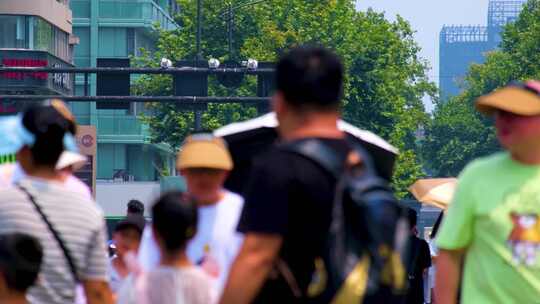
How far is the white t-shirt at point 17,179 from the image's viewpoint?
6691mm

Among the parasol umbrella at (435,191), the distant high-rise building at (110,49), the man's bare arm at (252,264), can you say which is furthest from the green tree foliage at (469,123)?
the man's bare arm at (252,264)

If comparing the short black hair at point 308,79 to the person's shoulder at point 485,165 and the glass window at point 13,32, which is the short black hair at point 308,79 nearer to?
the person's shoulder at point 485,165

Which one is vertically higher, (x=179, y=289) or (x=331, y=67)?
(x=331, y=67)

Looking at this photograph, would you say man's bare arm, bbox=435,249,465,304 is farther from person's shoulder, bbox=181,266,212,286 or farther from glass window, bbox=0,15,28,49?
glass window, bbox=0,15,28,49

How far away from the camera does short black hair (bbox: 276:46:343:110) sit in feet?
17.4

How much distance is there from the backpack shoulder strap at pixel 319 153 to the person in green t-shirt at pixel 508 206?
1.44 metres

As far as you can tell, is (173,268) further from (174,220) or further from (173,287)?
(174,220)

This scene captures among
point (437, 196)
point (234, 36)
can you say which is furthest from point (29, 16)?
point (437, 196)

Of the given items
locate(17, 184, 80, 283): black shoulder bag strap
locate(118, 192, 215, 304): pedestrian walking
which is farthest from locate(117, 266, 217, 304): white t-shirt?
locate(17, 184, 80, 283): black shoulder bag strap

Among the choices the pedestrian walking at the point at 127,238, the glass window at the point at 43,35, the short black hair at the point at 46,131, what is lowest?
the glass window at the point at 43,35

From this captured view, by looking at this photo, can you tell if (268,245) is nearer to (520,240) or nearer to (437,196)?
(520,240)

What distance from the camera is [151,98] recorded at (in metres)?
40.3

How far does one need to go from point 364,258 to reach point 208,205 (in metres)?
2.04

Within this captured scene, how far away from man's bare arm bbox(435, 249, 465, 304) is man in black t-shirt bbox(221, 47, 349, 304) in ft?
5.07
